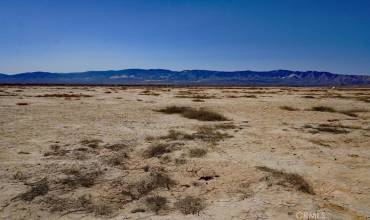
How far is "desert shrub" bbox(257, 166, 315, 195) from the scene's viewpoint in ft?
34.7

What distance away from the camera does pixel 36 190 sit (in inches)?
397

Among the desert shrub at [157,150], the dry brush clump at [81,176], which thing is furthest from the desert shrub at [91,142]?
the dry brush clump at [81,176]

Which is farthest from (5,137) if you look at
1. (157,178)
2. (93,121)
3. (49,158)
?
(157,178)

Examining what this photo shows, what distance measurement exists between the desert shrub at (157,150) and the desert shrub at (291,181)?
14.3ft

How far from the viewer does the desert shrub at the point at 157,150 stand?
1415cm

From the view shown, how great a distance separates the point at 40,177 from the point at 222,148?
7495mm

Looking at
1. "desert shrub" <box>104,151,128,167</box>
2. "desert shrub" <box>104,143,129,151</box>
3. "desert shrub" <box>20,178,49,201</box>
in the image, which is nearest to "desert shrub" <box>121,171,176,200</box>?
"desert shrub" <box>104,151,128,167</box>

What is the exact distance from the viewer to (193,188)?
10617 mm

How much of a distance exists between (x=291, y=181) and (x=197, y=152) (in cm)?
439

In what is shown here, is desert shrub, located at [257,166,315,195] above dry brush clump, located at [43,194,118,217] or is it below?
above

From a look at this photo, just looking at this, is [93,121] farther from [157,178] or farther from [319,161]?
→ [319,161]

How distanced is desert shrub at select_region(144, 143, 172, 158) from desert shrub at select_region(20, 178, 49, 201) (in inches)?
171

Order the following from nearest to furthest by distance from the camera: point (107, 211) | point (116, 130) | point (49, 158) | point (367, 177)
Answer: point (107, 211) → point (367, 177) → point (49, 158) → point (116, 130)

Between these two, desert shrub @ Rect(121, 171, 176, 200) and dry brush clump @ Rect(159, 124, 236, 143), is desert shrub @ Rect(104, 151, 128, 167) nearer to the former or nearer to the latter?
desert shrub @ Rect(121, 171, 176, 200)
